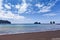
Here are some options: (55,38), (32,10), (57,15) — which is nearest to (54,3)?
(57,15)

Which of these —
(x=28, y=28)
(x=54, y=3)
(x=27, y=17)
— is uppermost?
(x=54, y=3)

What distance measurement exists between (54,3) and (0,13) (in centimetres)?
83

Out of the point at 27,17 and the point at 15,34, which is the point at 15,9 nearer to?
the point at 27,17

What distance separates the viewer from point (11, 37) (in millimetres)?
2396

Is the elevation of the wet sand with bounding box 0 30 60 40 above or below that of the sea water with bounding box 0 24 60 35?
below

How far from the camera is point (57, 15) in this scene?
8.09 ft

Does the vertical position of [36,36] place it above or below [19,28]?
below

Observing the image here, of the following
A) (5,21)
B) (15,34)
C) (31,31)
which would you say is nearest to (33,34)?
(31,31)

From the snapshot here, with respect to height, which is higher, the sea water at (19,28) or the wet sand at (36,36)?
the sea water at (19,28)

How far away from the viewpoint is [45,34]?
2.45 metres

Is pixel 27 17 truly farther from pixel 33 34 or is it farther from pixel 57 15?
pixel 57 15

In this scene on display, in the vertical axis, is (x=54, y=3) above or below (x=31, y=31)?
above

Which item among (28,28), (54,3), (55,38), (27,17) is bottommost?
(55,38)

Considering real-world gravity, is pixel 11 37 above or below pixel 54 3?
below
